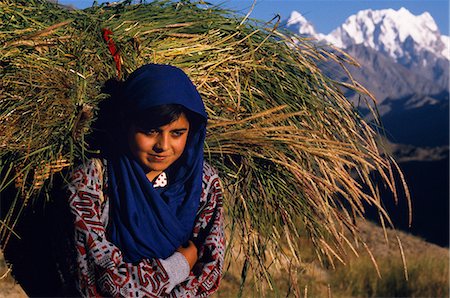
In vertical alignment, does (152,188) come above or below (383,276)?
above

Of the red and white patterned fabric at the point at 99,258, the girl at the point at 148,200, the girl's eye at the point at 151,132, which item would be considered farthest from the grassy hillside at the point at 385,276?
the girl's eye at the point at 151,132

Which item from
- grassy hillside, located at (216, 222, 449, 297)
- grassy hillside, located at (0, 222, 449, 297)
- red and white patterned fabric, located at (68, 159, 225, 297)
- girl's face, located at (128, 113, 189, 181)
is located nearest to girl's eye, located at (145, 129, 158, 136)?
girl's face, located at (128, 113, 189, 181)

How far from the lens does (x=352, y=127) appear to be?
3188 mm

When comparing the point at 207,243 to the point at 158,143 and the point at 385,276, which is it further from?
the point at 385,276

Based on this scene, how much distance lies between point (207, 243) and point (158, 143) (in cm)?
50

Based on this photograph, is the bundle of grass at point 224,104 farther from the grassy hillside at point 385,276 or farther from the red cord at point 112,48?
the grassy hillside at point 385,276

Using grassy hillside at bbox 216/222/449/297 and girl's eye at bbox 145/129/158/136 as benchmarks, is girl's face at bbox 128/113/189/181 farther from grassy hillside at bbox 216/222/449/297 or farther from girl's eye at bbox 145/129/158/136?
grassy hillside at bbox 216/222/449/297

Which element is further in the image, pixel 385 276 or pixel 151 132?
pixel 385 276

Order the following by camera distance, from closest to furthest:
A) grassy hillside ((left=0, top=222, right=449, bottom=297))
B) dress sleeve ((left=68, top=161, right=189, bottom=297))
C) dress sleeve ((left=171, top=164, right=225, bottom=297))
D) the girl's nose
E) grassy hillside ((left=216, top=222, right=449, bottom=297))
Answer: dress sleeve ((left=68, top=161, right=189, bottom=297)) < the girl's nose < dress sleeve ((left=171, top=164, right=225, bottom=297)) < grassy hillside ((left=0, top=222, right=449, bottom=297)) < grassy hillside ((left=216, top=222, right=449, bottom=297))

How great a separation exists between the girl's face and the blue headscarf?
2.0 inches

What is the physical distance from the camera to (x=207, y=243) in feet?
8.32

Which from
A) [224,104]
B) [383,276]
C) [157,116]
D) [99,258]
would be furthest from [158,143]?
[383,276]

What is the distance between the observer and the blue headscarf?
2.24 metres

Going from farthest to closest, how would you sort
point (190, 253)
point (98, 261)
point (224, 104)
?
point (224, 104), point (190, 253), point (98, 261)
